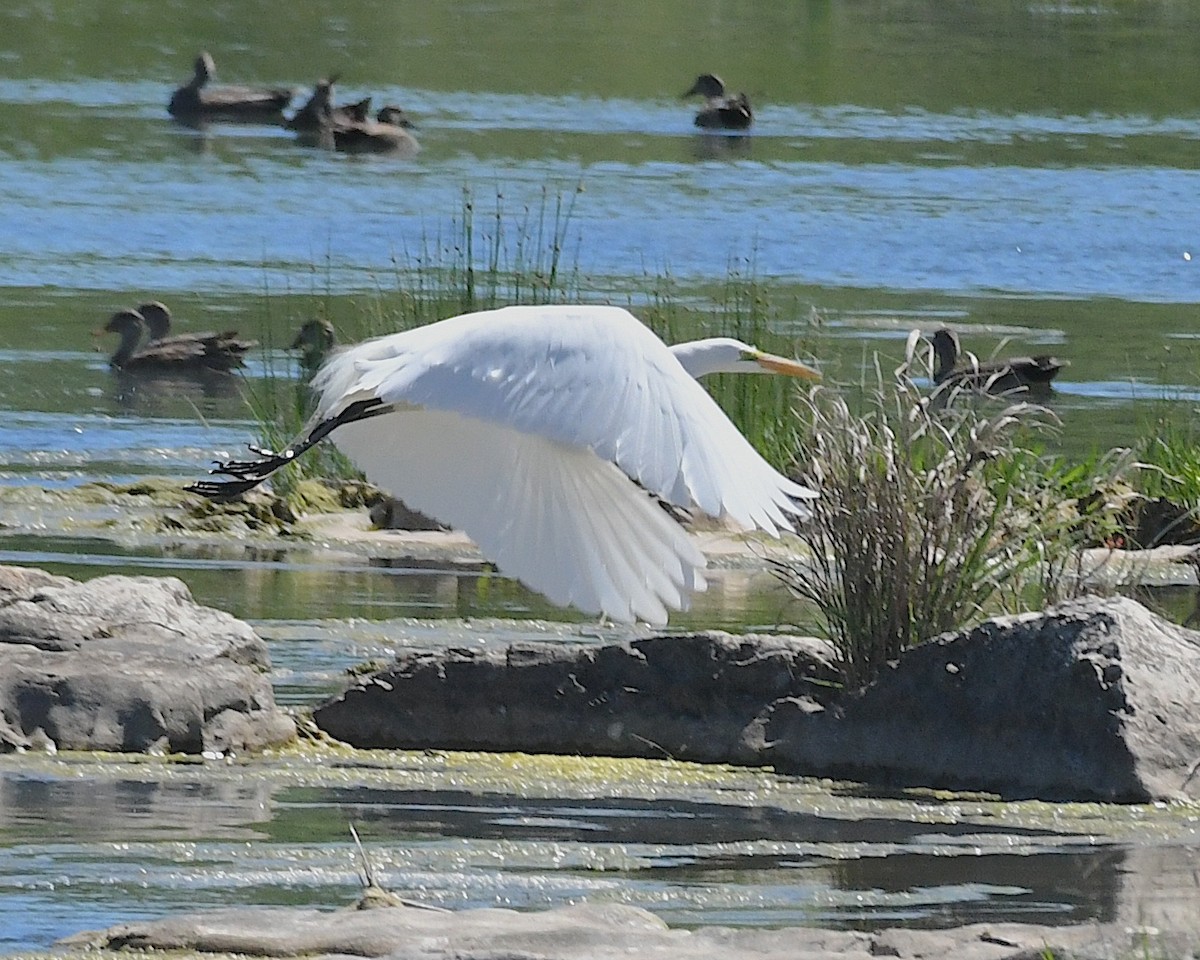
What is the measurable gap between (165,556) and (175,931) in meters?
6.60

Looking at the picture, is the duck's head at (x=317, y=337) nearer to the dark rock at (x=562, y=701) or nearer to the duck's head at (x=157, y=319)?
the duck's head at (x=157, y=319)

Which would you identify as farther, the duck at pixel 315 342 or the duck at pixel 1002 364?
the duck at pixel 1002 364

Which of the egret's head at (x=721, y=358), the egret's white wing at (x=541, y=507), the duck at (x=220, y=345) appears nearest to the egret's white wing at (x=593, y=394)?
the egret's white wing at (x=541, y=507)

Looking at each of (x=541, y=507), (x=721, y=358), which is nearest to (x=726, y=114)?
(x=721, y=358)

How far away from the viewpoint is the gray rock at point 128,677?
809 centimetres

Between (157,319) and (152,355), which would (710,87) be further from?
(152,355)

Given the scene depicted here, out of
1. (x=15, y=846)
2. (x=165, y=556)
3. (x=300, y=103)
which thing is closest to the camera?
(x=15, y=846)

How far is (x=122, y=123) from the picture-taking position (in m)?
37.8

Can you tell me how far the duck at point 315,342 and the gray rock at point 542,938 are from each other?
10023 millimetres

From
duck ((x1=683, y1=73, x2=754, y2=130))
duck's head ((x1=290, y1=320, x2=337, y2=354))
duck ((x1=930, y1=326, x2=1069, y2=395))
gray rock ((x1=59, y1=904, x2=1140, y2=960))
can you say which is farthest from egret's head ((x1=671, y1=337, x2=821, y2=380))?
duck ((x1=683, y1=73, x2=754, y2=130))

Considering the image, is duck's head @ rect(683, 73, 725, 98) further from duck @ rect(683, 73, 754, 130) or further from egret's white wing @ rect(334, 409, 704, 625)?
egret's white wing @ rect(334, 409, 704, 625)

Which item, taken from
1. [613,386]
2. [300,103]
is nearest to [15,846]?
[613,386]

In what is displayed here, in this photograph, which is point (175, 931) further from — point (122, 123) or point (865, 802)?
point (122, 123)

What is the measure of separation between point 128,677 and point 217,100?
104 feet
